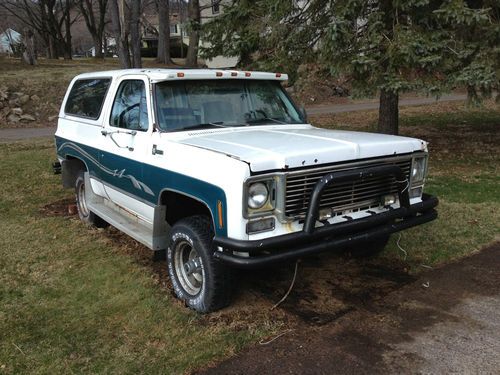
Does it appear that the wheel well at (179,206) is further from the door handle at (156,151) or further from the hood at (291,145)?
the hood at (291,145)

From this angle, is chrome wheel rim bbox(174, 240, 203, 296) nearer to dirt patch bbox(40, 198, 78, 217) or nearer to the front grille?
the front grille

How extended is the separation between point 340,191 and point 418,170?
3.16 ft

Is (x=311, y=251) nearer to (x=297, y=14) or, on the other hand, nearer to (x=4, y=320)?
(x=4, y=320)

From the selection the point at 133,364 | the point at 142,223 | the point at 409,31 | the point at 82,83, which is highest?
the point at 409,31

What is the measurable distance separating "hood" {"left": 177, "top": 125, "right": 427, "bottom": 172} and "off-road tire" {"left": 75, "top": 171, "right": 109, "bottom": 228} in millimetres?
2588

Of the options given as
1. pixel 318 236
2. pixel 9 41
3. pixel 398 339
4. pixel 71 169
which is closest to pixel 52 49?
pixel 9 41

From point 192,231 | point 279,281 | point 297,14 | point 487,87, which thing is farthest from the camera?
point 297,14

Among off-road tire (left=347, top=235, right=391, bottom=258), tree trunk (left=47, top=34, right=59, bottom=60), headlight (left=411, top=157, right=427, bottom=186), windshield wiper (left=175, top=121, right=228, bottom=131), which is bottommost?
off-road tire (left=347, top=235, right=391, bottom=258)

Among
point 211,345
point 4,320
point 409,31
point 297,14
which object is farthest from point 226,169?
point 297,14

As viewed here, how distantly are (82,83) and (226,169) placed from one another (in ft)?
12.4

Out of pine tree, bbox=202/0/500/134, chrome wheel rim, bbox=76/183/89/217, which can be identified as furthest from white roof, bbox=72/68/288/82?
pine tree, bbox=202/0/500/134

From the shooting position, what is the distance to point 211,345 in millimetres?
3695

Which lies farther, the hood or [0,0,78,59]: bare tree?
[0,0,78,59]: bare tree

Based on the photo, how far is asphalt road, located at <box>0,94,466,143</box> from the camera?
15992 millimetres
